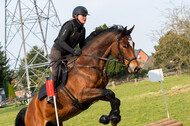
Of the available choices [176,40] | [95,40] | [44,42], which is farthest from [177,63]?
[95,40]

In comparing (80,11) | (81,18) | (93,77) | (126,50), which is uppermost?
(80,11)

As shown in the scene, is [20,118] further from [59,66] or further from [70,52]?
[70,52]

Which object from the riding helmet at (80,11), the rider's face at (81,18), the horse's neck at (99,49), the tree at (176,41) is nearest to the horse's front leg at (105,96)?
the horse's neck at (99,49)

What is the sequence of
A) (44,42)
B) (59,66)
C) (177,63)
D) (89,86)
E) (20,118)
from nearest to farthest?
(89,86), (59,66), (20,118), (177,63), (44,42)

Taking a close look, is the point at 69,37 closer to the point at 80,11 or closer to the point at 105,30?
the point at 80,11

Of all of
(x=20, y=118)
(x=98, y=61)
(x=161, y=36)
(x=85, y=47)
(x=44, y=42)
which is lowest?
(x=20, y=118)

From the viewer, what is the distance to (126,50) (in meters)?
4.89

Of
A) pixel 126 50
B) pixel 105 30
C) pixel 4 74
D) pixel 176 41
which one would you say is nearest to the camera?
pixel 126 50

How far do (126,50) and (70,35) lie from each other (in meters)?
1.17

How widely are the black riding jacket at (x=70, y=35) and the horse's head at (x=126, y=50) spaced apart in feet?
2.40

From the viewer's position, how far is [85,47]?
5.29 metres

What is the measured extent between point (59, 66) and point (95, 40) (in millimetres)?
911

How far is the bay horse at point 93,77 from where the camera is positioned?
4797 millimetres

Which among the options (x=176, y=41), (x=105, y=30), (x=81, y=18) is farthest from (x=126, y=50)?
(x=176, y=41)
